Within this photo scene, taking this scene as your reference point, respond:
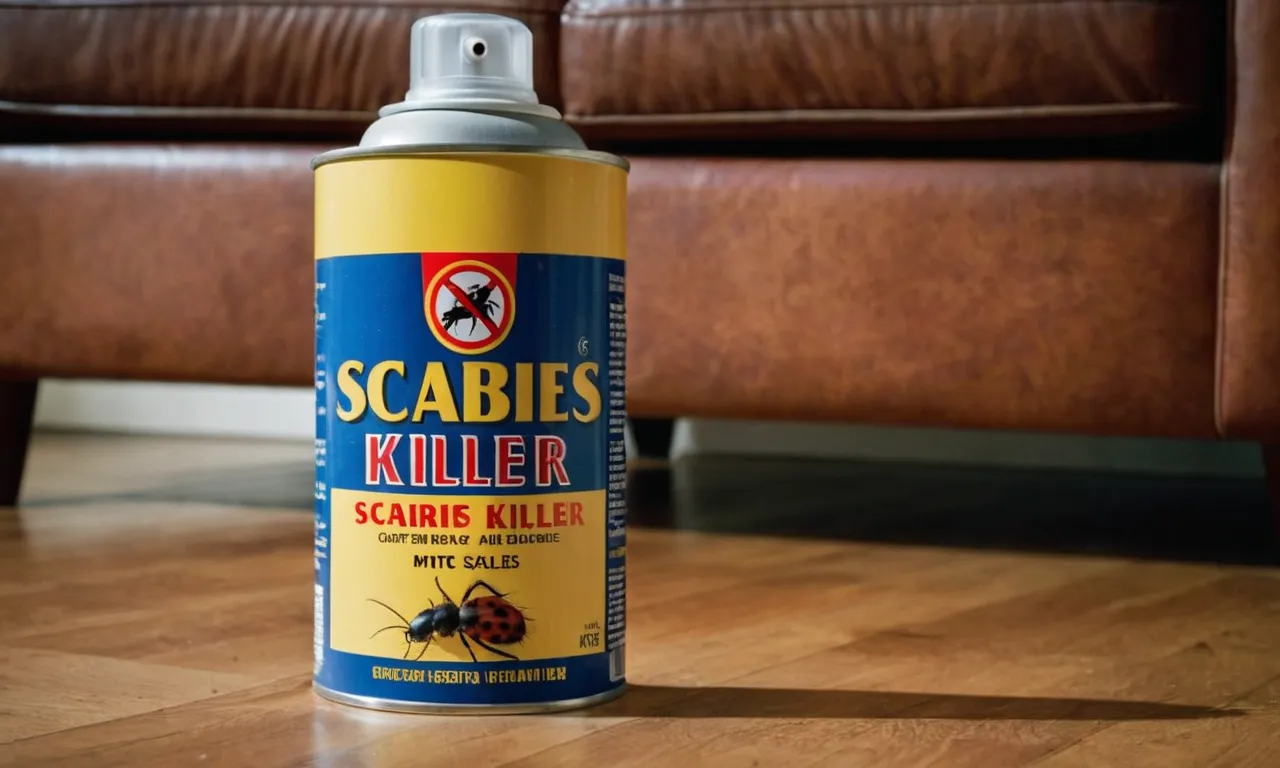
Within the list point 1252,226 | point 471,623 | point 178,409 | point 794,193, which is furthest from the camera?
point 178,409

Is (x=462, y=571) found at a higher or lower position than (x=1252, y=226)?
lower

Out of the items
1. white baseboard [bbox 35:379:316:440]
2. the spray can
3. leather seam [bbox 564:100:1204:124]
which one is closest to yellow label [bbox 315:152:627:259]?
the spray can

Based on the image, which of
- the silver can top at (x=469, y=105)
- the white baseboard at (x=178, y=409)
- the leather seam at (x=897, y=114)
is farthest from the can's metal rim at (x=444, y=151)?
the white baseboard at (x=178, y=409)

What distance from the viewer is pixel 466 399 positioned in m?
0.67

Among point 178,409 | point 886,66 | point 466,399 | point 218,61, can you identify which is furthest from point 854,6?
point 178,409

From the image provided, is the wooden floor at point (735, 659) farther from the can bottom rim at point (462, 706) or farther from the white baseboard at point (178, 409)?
the white baseboard at point (178, 409)

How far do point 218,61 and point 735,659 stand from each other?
0.78 meters

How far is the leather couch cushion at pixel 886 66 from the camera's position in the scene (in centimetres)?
115

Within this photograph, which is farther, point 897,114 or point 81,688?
point 897,114

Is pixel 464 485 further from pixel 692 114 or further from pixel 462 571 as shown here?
pixel 692 114

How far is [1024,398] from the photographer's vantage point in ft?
3.91

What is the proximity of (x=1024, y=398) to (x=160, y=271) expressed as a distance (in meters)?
0.77

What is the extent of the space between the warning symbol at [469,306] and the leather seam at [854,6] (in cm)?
63

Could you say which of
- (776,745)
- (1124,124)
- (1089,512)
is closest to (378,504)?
(776,745)
